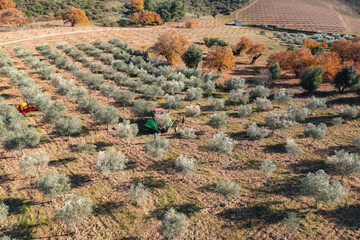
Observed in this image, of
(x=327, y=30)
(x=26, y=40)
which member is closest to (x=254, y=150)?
(x=26, y=40)

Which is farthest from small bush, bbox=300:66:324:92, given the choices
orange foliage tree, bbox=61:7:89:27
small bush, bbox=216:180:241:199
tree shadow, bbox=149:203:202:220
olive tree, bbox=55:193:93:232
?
orange foliage tree, bbox=61:7:89:27

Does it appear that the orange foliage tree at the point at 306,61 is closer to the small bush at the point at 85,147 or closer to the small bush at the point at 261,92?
the small bush at the point at 261,92

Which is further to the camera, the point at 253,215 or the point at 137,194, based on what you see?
the point at 137,194

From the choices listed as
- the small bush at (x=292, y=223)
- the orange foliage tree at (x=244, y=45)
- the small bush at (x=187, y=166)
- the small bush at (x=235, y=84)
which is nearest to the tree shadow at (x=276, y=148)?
the small bush at (x=292, y=223)

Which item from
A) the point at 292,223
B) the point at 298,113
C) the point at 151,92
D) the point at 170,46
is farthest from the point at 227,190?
the point at 170,46

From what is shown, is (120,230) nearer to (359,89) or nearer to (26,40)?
(359,89)

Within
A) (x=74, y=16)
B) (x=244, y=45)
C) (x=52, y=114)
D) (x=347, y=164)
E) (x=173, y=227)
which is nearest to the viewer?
(x=173, y=227)

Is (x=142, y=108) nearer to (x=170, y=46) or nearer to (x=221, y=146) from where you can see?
(x=221, y=146)

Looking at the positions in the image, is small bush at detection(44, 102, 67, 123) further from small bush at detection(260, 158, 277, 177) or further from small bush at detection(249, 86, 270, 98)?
small bush at detection(249, 86, 270, 98)
